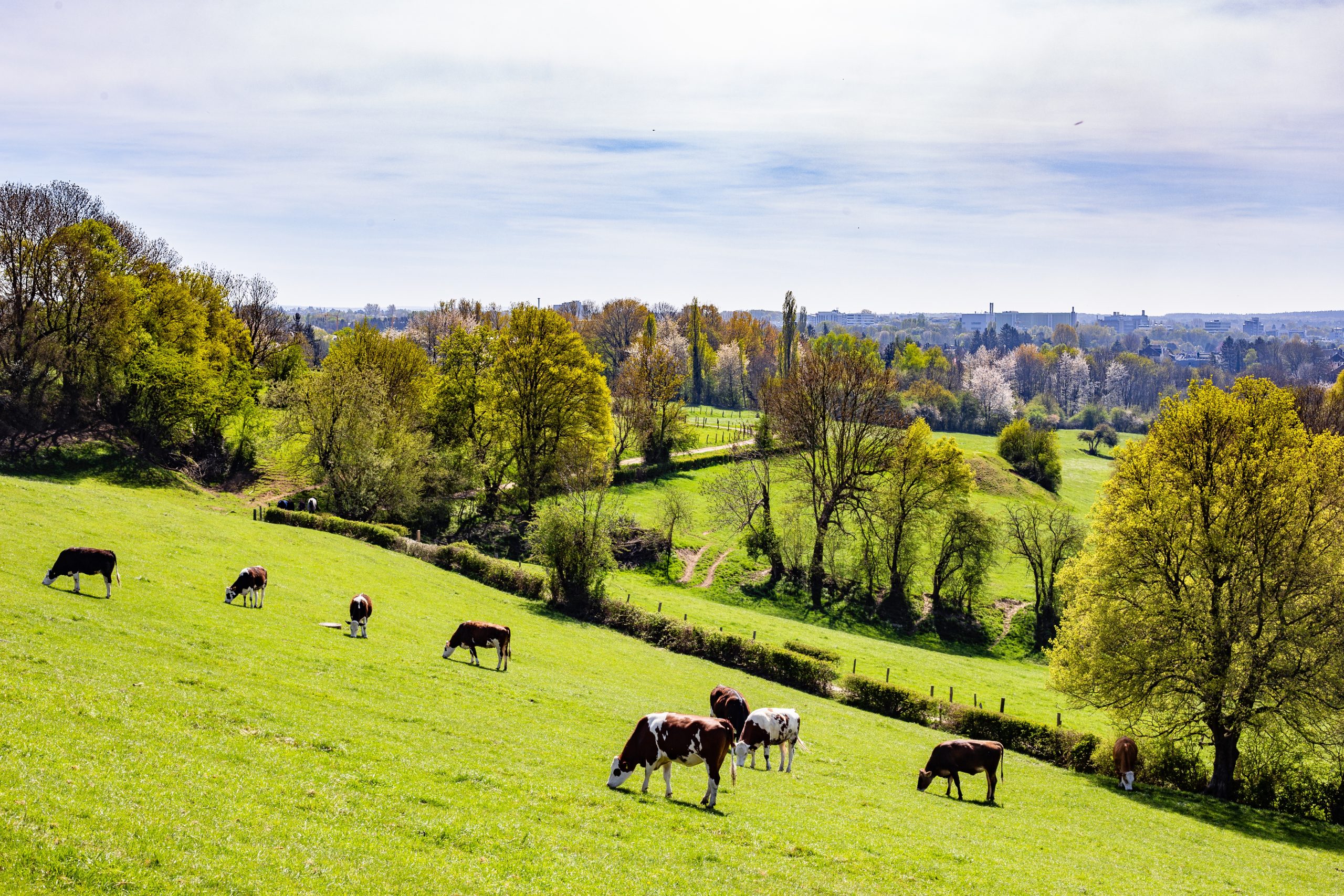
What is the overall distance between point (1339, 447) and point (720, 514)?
4912 cm

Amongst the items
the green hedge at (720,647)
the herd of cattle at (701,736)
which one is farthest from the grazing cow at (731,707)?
the green hedge at (720,647)

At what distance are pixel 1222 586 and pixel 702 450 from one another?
75666 mm

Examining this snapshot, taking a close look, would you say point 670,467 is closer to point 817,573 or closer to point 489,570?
point 817,573

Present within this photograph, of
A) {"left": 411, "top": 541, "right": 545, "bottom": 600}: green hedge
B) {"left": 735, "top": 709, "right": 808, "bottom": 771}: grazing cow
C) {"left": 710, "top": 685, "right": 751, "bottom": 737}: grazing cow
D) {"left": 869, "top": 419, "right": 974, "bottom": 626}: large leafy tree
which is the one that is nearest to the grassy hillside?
{"left": 735, "top": 709, "right": 808, "bottom": 771}: grazing cow

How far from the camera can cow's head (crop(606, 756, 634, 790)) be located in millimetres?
18250

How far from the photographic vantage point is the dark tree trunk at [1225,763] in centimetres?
3180

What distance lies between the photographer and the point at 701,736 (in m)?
17.9

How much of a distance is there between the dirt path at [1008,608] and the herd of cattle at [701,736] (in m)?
34.9

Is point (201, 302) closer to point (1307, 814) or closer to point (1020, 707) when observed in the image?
point (1020, 707)

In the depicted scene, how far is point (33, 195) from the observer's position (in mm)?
68688

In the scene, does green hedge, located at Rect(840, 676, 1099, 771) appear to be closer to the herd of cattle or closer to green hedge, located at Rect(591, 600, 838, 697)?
the herd of cattle

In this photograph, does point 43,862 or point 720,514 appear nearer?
point 43,862

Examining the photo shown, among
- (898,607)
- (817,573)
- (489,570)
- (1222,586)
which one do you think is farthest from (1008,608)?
(489,570)

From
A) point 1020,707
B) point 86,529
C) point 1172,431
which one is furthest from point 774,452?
point 86,529
